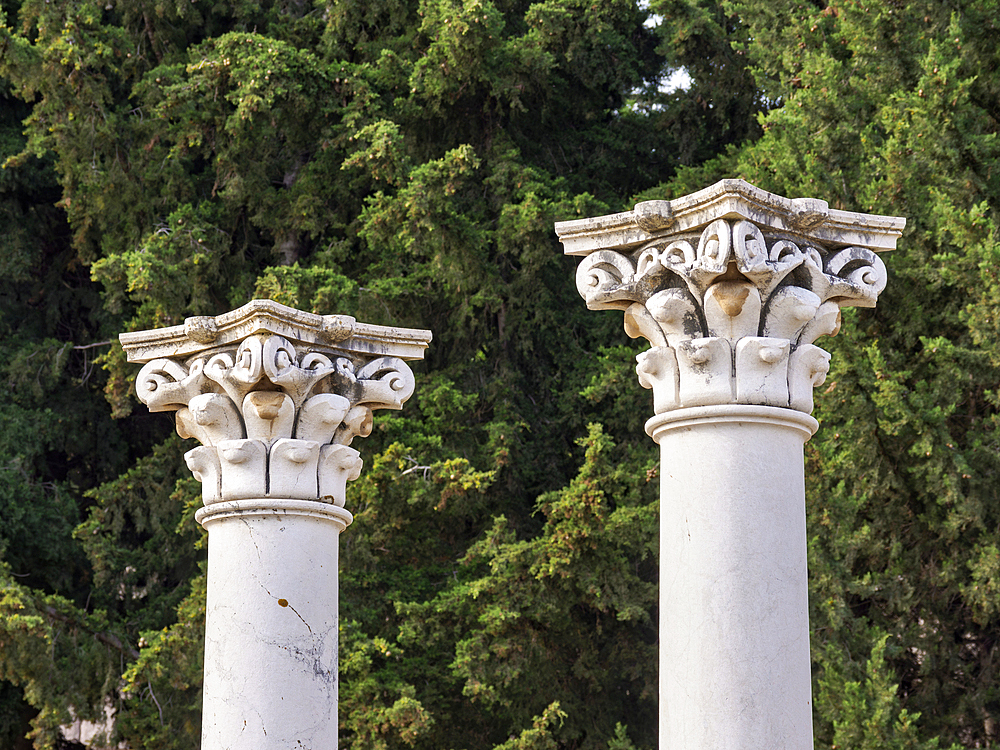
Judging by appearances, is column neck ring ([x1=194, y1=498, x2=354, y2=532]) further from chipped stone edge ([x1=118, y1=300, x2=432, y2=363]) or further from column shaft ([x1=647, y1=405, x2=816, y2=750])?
column shaft ([x1=647, y1=405, x2=816, y2=750])

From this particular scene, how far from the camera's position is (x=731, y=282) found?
5.98 metres

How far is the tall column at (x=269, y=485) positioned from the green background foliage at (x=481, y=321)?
615 cm

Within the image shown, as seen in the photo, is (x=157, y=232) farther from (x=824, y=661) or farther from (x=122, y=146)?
(x=824, y=661)

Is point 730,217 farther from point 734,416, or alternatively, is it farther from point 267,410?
point 267,410

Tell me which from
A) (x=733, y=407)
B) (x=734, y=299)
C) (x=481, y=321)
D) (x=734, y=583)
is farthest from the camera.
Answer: (x=481, y=321)

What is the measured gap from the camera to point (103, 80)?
56.4 ft

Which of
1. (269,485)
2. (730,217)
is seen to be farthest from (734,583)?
(269,485)

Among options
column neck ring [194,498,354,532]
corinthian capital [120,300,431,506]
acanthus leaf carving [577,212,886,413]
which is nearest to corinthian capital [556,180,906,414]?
acanthus leaf carving [577,212,886,413]

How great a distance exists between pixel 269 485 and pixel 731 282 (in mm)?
2703

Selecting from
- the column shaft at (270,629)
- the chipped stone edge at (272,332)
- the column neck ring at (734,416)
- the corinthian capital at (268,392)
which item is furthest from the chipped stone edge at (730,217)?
the column shaft at (270,629)

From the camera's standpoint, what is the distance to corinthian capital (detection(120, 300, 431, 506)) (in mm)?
7297

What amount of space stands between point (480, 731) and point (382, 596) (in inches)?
74.1

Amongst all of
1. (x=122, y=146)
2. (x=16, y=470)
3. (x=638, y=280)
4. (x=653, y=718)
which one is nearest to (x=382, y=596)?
(x=653, y=718)

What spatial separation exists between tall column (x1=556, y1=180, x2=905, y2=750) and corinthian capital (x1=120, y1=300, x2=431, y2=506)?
1780mm
